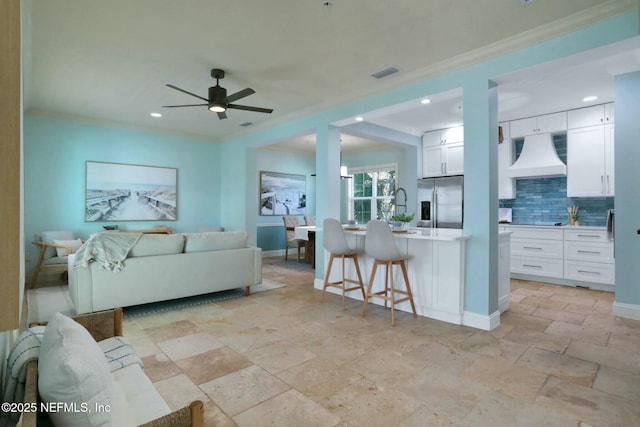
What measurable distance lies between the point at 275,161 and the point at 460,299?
5.87m

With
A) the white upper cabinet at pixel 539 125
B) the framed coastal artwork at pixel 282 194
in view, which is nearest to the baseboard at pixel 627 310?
the white upper cabinet at pixel 539 125

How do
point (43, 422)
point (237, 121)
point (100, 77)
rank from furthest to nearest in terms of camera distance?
point (237, 121) < point (100, 77) < point (43, 422)

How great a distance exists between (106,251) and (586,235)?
610 cm

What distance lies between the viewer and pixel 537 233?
5070 mm

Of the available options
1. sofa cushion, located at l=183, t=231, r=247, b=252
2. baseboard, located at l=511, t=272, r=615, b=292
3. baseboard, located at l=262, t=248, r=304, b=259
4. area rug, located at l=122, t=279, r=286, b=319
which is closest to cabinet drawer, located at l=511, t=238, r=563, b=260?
baseboard, located at l=511, t=272, r=615, b=292

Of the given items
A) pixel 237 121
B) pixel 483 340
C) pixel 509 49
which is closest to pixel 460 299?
pixel 483 340

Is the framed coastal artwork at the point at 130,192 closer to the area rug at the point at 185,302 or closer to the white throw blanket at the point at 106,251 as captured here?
the area rug at the point at 185,302

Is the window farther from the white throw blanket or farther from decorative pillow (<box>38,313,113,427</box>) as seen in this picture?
decorative pillow (<box>38,313,113,427</box>)

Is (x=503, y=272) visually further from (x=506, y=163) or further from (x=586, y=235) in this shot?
(x=506, y=163)

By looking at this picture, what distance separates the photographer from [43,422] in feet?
3.02

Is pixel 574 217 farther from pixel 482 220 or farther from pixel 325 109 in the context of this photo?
pixel 325 109

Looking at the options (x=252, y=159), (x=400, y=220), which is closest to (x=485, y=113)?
(x=400, y=220)

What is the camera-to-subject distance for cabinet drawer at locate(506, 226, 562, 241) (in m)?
4.88

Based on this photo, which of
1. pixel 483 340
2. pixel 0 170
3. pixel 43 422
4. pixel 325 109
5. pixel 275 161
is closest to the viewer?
pixel 0 170
